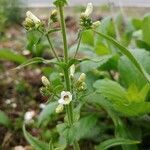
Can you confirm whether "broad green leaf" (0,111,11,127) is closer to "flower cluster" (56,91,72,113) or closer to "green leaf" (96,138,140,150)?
"green leaf" (96,138,140,150)

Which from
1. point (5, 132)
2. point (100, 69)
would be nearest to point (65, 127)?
point (100, 69)

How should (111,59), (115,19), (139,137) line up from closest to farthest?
(139,137), (111,59), (115,19)

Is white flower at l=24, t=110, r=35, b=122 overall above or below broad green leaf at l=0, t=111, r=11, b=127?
below

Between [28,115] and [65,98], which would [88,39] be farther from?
[65,98]

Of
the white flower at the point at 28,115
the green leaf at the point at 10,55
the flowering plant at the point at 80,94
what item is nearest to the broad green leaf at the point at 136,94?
the flowering plant at the point at 80,94

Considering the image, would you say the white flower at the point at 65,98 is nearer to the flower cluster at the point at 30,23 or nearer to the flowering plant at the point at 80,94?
the flowering plant at the point at 80,94

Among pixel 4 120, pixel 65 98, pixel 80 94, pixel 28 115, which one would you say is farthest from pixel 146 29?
pixel 65 98

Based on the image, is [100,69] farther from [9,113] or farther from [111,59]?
[9,113]

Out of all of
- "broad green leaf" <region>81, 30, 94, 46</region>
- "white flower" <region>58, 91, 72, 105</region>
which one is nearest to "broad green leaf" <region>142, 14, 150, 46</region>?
"broad green leaf" <region>81, 30, 94, 46</region>
